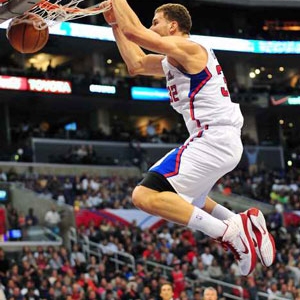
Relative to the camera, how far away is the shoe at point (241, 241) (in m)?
6.29

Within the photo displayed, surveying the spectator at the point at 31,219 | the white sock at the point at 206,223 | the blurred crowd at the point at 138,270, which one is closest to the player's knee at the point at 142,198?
the white sock at the point at 206,223

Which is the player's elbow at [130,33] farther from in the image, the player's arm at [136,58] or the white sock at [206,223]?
the white sock at [206,223]

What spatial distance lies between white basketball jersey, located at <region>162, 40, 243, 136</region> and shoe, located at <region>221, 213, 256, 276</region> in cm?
84

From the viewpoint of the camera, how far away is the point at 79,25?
117 feet

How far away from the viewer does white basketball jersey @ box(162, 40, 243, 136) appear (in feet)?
20.4

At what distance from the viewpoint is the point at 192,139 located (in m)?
6.32

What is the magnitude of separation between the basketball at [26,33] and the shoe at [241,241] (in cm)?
261

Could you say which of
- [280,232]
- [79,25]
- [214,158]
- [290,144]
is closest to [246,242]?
[214,158]

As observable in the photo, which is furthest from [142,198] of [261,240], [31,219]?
[31,219]

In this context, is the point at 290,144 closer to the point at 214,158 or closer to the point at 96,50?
the point at 96,50

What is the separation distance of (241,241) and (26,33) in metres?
2.90

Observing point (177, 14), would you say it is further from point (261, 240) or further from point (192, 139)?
point (261, 240)

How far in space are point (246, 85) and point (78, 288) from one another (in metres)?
28.1

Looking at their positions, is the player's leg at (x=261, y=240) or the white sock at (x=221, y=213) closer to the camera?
the player's leg at (x=261, y=240)
